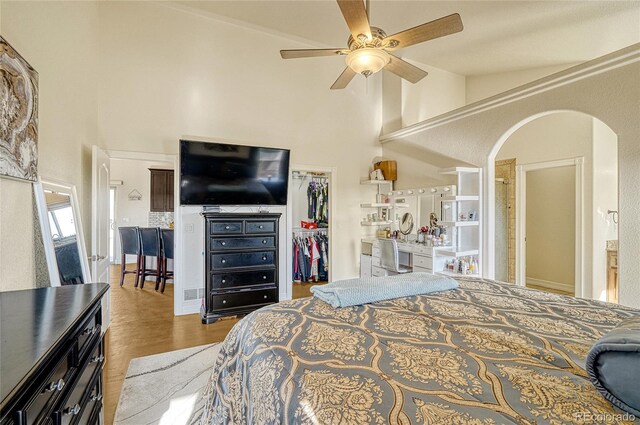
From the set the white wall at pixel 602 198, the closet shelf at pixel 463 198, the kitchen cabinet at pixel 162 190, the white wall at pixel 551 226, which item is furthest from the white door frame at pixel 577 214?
the kitchen cabinet at pixel 162 190

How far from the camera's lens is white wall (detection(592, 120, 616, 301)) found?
4.08 m

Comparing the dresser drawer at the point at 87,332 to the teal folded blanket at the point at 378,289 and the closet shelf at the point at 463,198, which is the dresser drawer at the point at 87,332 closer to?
the teal folded blanket at the point at 378,289

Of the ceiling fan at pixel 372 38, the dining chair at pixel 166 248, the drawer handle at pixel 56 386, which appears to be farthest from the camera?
the dining chair at pixel 166 248

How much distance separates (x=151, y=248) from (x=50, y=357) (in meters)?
4.92

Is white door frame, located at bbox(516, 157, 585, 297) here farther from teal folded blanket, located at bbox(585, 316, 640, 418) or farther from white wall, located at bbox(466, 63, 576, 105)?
teal folded blanket, located at bbox(585, 316, 640, 418)

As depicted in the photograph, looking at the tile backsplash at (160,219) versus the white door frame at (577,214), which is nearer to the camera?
the white door frame at (577,214)

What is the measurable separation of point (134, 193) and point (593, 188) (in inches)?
363

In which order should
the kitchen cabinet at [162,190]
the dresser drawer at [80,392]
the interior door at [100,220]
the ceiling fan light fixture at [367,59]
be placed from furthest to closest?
the kitchen cabinet at [162,190], the interior door at [100,220], the ceiling fan light fixture at [367,59], the dresser drawer at [80,392]

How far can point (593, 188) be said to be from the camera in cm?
415

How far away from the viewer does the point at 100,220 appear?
3107 millimetres

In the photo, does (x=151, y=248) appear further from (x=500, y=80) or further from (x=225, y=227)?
(x=500, y=80)

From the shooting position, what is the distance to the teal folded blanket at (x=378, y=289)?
1.58 meters

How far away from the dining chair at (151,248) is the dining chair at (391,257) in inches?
144

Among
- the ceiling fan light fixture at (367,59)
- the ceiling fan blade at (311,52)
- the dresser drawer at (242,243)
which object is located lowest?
the dresser drawer at (242,243)
